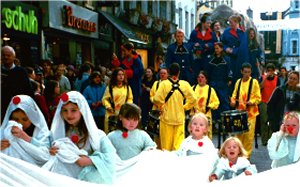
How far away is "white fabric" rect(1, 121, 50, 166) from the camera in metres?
1.79

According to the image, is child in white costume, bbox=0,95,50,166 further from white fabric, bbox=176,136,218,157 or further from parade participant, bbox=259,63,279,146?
parade participant, bbox=259,63,279,146

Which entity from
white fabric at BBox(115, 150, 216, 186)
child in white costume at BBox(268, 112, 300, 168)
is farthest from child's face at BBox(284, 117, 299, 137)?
white fabric at BBox(115, 150, 216, 186)

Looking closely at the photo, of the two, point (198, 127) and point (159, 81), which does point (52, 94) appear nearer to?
point (159, 81)

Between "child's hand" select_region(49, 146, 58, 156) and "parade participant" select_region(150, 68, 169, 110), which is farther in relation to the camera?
"parade participant" select_region(150, 68, 169, 110)

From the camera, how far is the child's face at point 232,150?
197cm

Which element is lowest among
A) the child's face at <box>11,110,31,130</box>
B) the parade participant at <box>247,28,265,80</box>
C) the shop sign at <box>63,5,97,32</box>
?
the child's face at <box>11,110,31,130</box>

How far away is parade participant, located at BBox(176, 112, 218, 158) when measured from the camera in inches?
89.9

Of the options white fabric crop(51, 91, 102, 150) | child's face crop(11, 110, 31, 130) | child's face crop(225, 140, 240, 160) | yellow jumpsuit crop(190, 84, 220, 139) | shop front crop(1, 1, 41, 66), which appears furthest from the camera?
shop front crop(1, 1, 41, 66)

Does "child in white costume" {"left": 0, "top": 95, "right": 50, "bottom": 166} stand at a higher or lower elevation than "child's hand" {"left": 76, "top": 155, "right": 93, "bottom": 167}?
higher

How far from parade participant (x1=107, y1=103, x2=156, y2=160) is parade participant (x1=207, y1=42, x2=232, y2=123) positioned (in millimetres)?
564

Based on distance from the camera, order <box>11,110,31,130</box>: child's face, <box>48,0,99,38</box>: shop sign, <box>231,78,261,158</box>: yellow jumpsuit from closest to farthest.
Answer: <box>11,110,31,130</box>: child's face, <box>231,78,261,158</box>: yellow jumpsuit, <box>48,0,99,38</box>: shop sign

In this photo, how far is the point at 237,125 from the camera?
2.78 metres

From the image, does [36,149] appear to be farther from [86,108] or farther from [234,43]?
[234,43]

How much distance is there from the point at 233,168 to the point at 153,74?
110cm
